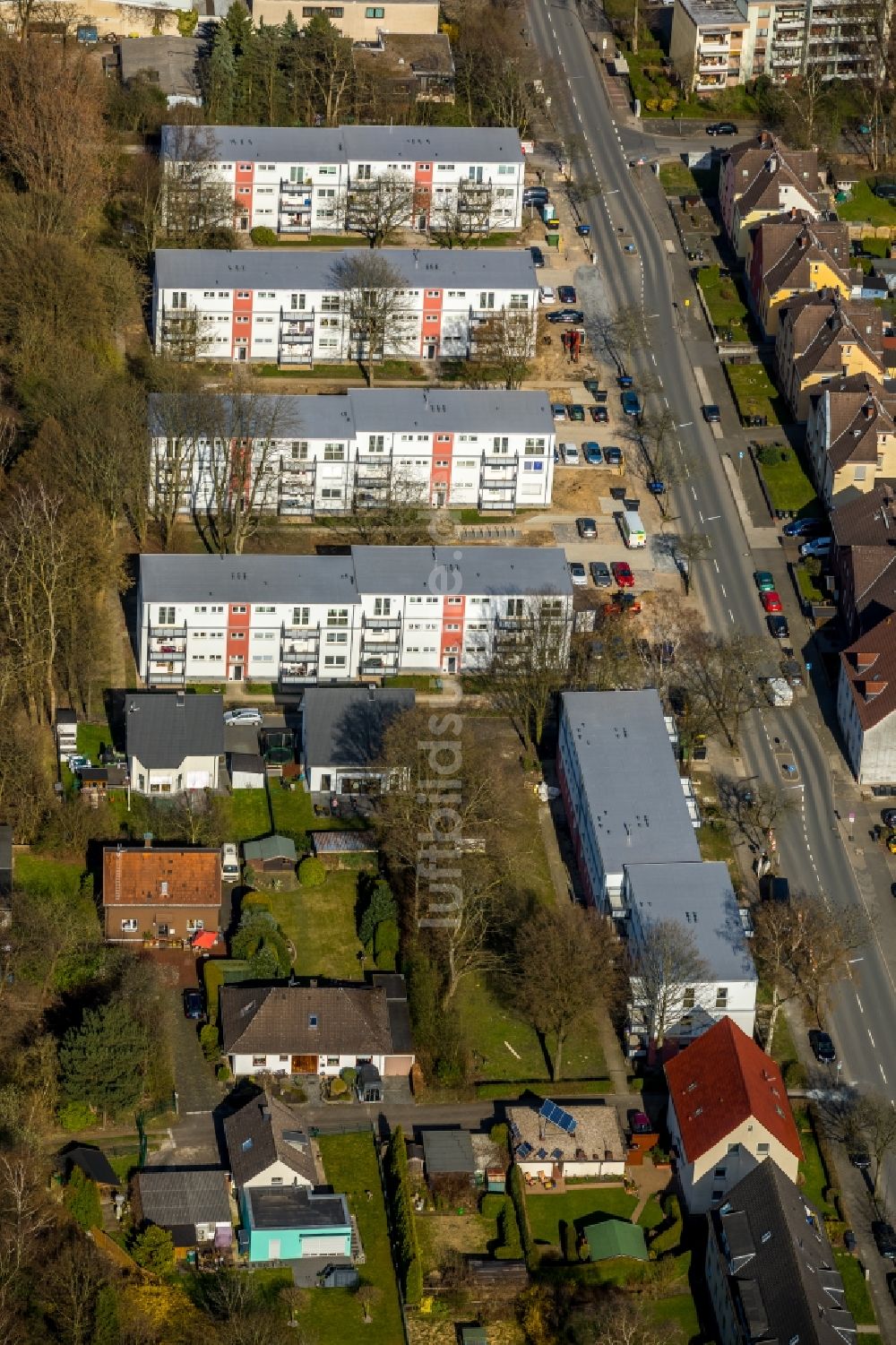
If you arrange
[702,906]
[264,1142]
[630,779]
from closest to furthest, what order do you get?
[264,1142]
[702,906]
[630,779]

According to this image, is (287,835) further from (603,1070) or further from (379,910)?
(603,1070)

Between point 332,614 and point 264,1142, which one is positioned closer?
point 264,1142

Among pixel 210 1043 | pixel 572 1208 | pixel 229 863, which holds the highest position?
pixel 229 863

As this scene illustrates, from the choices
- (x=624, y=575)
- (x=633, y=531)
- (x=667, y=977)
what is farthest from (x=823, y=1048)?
(x=633, y=531)

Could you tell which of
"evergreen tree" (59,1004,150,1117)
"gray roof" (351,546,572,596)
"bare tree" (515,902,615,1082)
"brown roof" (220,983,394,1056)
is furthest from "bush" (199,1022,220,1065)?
"gray roof" (351,546,572,596)

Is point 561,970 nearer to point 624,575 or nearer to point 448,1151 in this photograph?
point 448,1151

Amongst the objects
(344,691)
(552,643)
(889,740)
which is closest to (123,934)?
(344,691)
